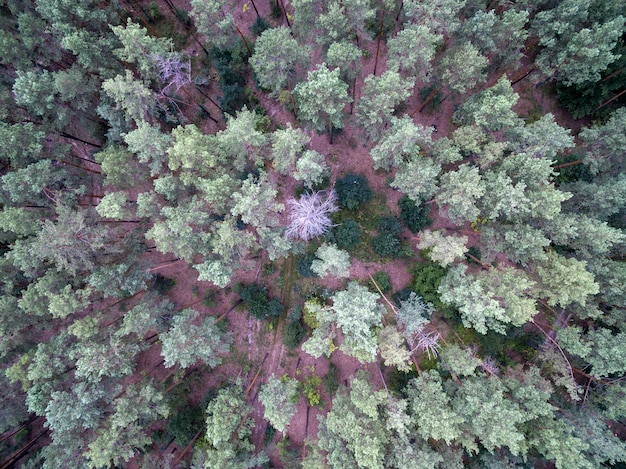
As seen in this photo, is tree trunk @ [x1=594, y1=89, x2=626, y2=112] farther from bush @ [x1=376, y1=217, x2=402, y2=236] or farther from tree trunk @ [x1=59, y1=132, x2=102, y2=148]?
tree trunk @ [x1=59, y1=132, x2=102, y2=148]

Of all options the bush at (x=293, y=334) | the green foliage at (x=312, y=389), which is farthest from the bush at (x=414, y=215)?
the green foliage at (x=312, y=389)

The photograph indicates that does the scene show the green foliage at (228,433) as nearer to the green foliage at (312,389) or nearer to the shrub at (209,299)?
the green foliage at (312,389)

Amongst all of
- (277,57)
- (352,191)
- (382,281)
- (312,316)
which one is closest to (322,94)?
(277,57)

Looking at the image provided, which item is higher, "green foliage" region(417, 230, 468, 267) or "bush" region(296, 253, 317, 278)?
"bush" region(296, 253, 317, 278)

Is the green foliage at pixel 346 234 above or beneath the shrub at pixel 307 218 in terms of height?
beneath

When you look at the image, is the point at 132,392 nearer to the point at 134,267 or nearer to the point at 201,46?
the point at 134,267

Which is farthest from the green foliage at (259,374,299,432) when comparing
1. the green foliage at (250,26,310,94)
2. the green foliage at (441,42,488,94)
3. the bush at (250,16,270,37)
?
the bush at (250,16,270,37)
